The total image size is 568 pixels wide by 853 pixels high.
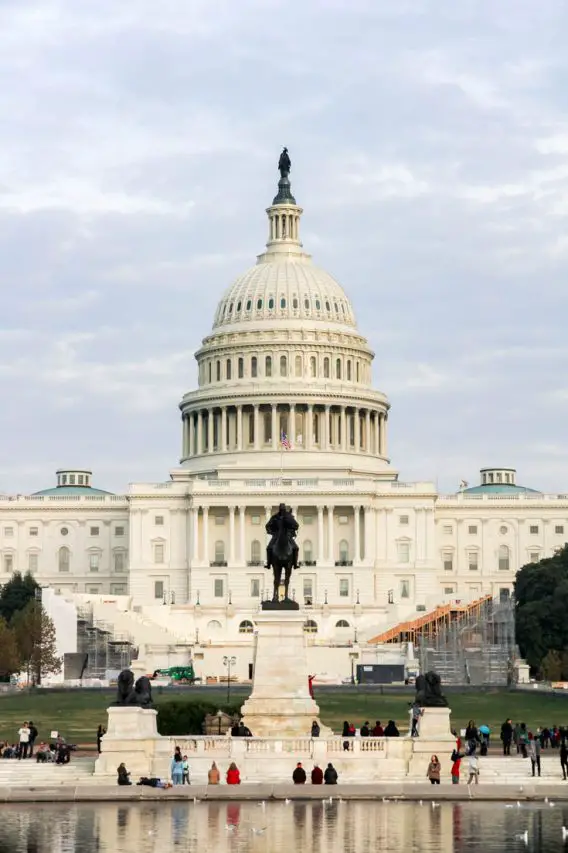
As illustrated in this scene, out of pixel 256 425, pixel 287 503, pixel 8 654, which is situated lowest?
pixel 8 654

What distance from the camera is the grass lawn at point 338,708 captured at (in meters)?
89.1

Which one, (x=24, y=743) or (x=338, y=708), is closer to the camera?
(x=24, y=743)

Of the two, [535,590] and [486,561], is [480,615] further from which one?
[486,561]

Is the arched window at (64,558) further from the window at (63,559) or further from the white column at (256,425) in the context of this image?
the white column at (256,425)

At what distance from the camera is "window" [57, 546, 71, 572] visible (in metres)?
193

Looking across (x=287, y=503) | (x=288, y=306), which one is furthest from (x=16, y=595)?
(x=288, y=306)

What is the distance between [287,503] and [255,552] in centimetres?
519

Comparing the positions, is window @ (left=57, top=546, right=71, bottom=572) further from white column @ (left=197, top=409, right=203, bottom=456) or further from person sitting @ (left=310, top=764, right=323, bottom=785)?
person sitting @ (left=310, top=764, right=323, bottom=785)

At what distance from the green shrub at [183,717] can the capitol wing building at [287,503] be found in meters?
92.1

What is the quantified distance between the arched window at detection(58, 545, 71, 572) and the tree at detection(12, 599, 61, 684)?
53172mm

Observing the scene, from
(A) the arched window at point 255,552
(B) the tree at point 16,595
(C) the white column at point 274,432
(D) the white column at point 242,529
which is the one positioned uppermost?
(C) the white column at point 274,432

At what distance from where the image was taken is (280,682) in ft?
227

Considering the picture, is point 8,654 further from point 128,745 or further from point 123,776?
point 123,776

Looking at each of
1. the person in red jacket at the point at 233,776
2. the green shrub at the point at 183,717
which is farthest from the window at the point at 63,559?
the person in red jacket at the point at 233,776
